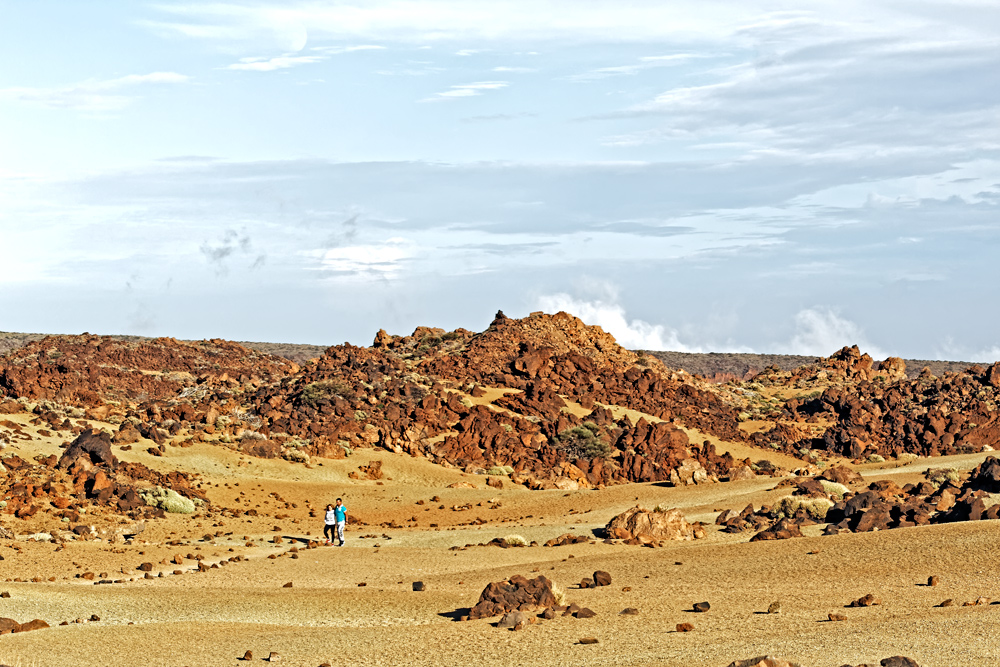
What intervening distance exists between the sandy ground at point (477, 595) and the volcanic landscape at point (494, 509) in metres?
0.09

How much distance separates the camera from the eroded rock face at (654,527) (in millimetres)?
29297

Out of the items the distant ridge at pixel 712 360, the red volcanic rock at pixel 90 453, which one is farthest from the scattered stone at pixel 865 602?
the distant ridge at pixel 712 360

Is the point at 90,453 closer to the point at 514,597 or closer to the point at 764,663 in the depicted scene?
the point at 514,597

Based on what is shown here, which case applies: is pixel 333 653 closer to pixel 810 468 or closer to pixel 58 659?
pixel 58 659

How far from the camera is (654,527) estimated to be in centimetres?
2989

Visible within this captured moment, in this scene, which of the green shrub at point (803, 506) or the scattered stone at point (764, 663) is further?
the green shrub at point (803, 506)

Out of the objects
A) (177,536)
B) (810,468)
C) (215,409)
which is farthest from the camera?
(215,409)

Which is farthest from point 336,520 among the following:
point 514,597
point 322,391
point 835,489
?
point 322,391

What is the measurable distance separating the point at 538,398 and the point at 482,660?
3933 centimetres

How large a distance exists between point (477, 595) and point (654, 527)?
10.5 m

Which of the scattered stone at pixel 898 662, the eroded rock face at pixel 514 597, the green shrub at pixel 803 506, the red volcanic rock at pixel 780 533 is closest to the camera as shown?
the scattered stone at pixel 898 662

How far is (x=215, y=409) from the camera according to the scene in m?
51.5

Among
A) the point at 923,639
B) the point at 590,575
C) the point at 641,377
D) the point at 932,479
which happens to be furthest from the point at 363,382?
the point at 923,639

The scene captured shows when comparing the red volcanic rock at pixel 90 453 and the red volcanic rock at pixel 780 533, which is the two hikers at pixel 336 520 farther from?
the red volcanic rock at pixel 780 533
